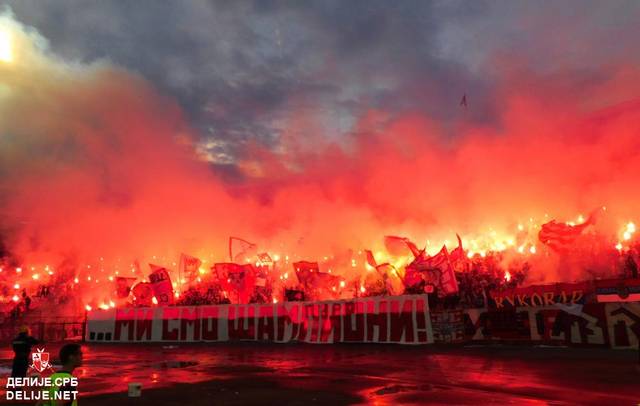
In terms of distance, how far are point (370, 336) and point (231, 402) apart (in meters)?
12.0

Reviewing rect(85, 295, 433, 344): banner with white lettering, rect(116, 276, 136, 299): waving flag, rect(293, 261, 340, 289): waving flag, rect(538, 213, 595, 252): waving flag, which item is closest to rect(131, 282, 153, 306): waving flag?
rect(116, 276, 136, 299): waving flag

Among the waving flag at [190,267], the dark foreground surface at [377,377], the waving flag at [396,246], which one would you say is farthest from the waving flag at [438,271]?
the waving flag at [190,267]

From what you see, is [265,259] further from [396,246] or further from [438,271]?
[438,271]

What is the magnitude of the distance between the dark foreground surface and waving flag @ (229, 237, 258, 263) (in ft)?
56.9

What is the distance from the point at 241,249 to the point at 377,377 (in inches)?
984

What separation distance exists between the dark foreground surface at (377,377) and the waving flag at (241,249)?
56.9 ft

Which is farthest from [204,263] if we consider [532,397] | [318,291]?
[532,397]

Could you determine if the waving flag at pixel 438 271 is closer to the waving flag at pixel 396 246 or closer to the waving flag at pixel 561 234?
the waving flag at pixel 396 246

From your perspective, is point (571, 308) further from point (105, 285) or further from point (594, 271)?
point (105, 285)

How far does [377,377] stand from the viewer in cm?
1043

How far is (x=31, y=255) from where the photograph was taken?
37.9 m

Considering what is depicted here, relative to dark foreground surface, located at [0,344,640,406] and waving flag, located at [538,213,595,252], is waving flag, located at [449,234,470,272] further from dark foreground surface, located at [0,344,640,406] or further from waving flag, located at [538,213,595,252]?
dark foreground surface, located at [0,344,640,406]

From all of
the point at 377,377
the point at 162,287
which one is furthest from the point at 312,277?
the point at 377,377

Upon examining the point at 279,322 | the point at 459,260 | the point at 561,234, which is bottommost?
the point at 279,322
